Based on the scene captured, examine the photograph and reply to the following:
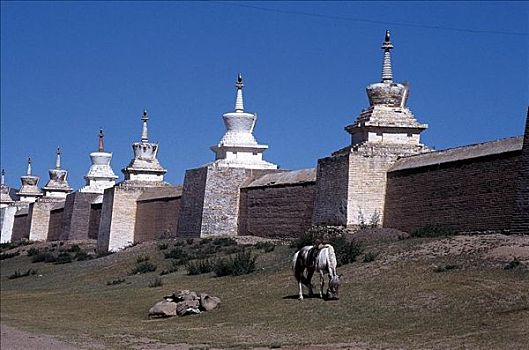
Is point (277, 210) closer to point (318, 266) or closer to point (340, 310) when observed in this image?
point (318, 266)

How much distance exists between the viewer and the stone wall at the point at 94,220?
52.6 metres

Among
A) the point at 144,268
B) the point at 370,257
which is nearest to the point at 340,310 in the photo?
the point at 370,257

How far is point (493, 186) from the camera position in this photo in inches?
953

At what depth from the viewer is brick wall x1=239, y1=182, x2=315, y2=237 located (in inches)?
1277

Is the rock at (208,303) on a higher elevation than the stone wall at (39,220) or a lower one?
lower

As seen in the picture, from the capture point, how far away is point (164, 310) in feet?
64.3

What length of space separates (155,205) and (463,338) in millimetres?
31048

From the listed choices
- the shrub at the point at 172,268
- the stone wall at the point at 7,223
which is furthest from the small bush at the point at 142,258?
the stone wall at the point at 7,223

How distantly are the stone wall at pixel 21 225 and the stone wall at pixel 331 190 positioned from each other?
120 feet

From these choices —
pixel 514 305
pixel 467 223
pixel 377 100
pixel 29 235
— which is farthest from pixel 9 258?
pixel 514 305

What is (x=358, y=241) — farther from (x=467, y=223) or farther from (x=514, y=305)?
(x=514, y=305)

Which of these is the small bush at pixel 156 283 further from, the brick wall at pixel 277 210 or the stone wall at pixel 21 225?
the stone wall at pixel 21 225

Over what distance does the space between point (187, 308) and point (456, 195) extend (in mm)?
9007

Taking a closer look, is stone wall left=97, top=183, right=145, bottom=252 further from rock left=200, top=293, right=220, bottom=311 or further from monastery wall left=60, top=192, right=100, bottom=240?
rock left=200, top=293, right=220, bottom=311
